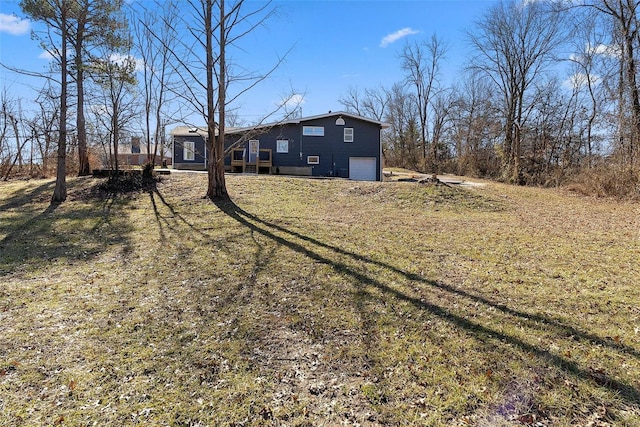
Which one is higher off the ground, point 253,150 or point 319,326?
point 253,150

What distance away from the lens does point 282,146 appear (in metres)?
23.2

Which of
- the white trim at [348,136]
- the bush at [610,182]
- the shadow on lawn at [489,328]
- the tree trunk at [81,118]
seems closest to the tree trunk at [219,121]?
the tree trunk at [81,118]

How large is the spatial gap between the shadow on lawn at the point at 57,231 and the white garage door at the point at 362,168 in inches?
571

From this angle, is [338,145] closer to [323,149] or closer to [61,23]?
[323,149]

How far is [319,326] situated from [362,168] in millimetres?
19979

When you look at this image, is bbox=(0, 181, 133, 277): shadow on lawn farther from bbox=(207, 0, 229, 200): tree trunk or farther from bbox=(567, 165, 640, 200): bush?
bbox=(567, 165, 640, 200): bush

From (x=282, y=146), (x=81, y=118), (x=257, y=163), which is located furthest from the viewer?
(x=282, y=146)

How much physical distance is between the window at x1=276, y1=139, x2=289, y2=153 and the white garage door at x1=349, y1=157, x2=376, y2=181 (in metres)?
4.25

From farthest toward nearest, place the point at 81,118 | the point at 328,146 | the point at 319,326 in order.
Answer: the point at 328,146, the point at 81,118, the point at 319,326

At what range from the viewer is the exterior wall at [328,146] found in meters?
22.9

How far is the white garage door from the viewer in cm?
2316

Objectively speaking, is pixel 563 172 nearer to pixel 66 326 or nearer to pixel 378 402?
pixel 378 402

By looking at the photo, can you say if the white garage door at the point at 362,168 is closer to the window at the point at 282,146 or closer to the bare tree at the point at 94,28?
the window at the point at 282,146

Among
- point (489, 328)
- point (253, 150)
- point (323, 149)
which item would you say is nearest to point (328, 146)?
point (323, 149)
